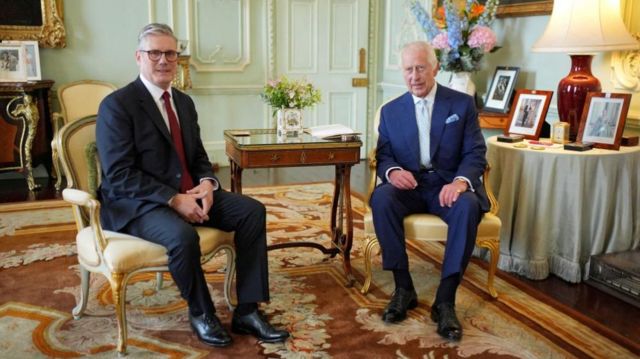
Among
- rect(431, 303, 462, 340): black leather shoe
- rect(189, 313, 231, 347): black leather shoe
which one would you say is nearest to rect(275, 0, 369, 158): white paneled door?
rect(431, 303, 462, 340): black leather shoe

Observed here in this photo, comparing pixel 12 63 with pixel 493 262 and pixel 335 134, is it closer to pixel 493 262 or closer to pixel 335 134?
pixel 335 134

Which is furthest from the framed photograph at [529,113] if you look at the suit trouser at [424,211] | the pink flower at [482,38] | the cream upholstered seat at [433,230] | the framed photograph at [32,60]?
the framed photograph at [32,60]

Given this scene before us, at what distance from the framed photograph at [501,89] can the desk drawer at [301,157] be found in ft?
5.25

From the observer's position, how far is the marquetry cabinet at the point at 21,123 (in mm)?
4766

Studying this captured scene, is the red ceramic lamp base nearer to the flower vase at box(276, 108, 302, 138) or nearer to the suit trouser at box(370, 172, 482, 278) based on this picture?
the suit trouser at box(370, 172, 482, 278)

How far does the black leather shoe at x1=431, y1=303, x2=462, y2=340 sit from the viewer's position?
7.83ft

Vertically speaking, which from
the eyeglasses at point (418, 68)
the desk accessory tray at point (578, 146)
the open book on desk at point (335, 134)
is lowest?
the desk accessory tray at point (578, 146)

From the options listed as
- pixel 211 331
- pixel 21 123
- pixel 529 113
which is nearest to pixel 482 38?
pixel 529 113

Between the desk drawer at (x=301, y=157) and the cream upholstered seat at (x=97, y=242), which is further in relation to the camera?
the desk drawer at (x=301, y=157)

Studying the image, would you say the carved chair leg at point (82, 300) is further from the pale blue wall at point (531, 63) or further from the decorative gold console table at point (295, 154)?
the pale blue wall at point (531, 63)

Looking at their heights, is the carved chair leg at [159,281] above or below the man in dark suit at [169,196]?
below

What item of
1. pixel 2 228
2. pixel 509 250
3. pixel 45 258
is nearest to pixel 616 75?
pixel 509 250

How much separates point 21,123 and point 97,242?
3.13 metres

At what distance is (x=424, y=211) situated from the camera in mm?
2752
